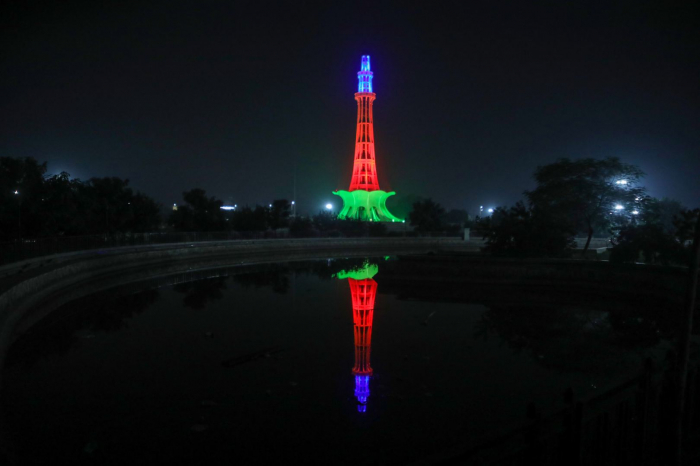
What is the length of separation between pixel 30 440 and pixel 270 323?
7056mm

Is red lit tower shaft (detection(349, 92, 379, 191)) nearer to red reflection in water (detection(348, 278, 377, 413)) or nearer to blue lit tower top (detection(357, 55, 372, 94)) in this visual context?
blue lit tower top (detection(357, 55, 372, 94))

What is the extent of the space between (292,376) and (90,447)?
3.36m

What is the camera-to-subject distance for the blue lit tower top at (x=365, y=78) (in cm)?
5766

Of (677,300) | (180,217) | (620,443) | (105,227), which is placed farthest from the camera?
(180,217)

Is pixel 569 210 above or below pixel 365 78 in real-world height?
below

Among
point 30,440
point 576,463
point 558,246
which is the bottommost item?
point 30,440

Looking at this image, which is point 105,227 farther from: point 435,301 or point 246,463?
point 246,463

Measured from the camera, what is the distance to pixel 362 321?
44.3 ft

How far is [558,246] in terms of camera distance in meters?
21.0

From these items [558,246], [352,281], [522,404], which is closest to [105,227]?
[352,281]

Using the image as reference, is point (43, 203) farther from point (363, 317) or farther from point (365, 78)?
point (365, 78)

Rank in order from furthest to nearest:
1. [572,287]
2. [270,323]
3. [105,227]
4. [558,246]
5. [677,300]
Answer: [105,227] < [558,246] < [572,287] < [677,300] < [270,323]

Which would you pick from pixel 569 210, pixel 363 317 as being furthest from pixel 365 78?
pixel 363 317

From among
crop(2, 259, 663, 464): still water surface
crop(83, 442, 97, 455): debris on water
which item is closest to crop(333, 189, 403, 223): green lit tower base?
crop(2, 259, 663, 464): still water surface
